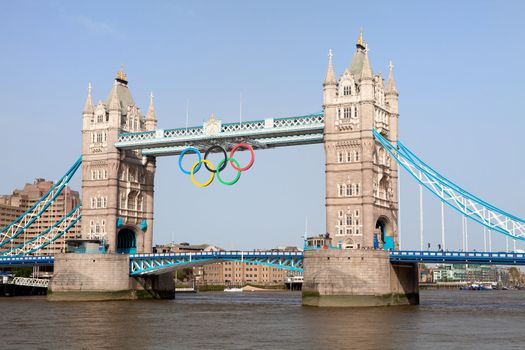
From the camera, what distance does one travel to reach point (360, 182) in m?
85.7

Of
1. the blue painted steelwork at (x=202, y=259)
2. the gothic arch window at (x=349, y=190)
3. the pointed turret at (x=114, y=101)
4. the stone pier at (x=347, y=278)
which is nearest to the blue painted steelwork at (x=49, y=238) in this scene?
the blue painted steelwork at (x=202, y=259)

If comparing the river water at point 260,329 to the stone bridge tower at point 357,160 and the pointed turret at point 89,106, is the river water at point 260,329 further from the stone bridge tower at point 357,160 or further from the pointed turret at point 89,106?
the pointed turret at point 89,106

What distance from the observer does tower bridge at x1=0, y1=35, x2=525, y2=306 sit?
79438mm

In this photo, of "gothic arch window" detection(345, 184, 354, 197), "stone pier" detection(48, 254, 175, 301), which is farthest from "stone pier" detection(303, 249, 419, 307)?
"stone pier" detection(48, 254, 175, 301)

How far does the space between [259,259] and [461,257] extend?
24160mm

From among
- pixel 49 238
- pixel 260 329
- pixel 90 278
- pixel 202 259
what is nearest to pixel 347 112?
pixel 202 259

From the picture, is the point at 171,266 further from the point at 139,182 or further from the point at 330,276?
the point at 330,276

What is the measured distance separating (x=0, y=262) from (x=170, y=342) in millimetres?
71637

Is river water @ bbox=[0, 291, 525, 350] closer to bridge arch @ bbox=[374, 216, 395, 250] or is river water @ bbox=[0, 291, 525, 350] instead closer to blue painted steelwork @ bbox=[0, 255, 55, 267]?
bridge arch @ bbox=[374, 216, 395, 250]

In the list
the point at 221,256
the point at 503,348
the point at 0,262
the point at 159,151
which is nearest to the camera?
the point at 503,348

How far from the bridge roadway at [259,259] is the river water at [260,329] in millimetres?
5737

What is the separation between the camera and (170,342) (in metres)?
47.7

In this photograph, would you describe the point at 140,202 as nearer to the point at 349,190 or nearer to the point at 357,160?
the point at 349,190

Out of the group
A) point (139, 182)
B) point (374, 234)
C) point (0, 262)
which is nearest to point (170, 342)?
point (374, 234)
